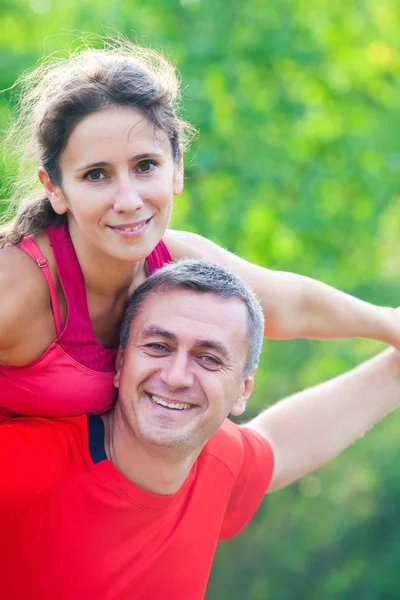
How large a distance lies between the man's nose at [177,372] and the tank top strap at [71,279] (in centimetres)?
24

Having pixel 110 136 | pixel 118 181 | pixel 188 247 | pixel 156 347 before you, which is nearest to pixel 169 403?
pixel 156 347

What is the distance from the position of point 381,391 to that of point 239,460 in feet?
1.99

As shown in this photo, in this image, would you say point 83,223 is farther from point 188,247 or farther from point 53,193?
point 188,247

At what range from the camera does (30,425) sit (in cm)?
265

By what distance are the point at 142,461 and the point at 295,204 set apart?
549 centimetres

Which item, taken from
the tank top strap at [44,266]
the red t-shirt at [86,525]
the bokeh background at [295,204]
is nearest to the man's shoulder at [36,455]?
the red t-shirt at [86,525]

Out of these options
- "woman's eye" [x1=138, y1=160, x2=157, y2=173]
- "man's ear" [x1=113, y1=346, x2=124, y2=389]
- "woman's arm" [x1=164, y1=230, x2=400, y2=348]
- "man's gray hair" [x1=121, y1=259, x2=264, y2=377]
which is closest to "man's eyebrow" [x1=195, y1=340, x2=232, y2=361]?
"man's gray hair" [x1=121, y1=259, x2=264, y2=377]

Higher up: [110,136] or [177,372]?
[110,136]

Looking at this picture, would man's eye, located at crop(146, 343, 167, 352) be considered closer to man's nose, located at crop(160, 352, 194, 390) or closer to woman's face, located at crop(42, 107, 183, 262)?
man's nose, located at crop(160, 352, 194, 390)

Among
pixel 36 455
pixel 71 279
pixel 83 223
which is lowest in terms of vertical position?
pixel 36 455

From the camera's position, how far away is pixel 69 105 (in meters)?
2.49

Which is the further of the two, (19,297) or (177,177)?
(177,177)

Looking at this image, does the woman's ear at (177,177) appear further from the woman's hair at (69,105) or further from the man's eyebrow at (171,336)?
the man's eyebrow at (171,336)

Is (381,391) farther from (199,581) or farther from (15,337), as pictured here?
(15,337)
